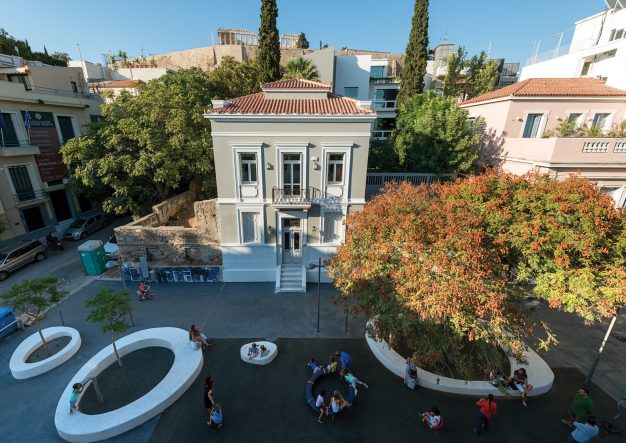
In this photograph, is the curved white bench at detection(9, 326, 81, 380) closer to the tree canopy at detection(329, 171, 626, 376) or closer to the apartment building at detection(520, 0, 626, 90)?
the tree canopy at detection(329, 171, 626, 376)

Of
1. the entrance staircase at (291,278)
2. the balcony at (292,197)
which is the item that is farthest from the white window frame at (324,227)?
the entrance staircase at (291,278)

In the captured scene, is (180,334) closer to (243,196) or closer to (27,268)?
(243,196)

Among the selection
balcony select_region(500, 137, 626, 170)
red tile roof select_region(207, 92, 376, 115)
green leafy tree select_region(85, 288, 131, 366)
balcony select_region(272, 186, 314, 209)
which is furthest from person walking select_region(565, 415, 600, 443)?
green leafy tree select_region(85, 288, 131, 366)

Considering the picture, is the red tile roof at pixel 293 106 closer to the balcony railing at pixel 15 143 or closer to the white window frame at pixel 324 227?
the white window frame at pixel 324 227

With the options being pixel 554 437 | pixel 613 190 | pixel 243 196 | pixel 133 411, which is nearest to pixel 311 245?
pixel 243 196

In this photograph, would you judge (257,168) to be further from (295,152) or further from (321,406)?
(321,406)

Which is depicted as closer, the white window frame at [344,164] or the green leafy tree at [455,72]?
the white window frame at [344,164]
